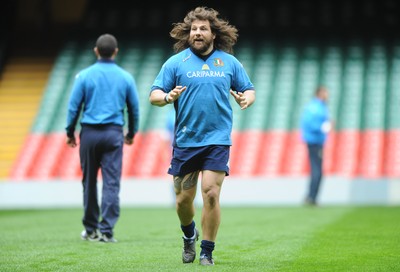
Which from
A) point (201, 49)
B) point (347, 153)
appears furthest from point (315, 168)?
point (201, 49)

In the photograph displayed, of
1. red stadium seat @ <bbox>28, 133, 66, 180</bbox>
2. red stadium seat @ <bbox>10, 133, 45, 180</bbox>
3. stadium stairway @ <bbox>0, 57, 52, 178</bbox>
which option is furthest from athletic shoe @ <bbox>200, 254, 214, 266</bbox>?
stadium stairway @ <bbox>0, 57, 52, 178</bbox>

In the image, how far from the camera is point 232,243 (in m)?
10.5

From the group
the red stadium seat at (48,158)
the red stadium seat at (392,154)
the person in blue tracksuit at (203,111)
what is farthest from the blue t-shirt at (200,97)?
the red stadium seat at (48,158)

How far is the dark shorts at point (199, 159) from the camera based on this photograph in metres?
8.27

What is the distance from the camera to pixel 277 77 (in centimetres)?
2622

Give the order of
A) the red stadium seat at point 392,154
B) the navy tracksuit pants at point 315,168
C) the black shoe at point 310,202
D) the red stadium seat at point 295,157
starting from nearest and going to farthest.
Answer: the navy tracksuit pants at point 315,168 < the black shoe at point 310,202 < the red stadium seat at point 392,154 < the red stadium seat at point 295,157

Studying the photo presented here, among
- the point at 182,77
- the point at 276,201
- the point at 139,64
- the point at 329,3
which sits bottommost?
the point at 276,201

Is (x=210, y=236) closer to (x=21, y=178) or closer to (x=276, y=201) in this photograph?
(x=276, y=201)

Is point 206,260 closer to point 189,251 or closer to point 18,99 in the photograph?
point 189,251

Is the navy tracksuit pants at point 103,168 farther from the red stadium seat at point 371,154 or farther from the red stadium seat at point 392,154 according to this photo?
the red stadium seat at point 371,154

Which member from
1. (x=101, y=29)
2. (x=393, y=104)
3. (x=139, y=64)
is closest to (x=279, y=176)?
(x=393, y=104)

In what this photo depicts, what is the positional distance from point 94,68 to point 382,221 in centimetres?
486

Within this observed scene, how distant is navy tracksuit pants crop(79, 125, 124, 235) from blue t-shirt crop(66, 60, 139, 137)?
12cm

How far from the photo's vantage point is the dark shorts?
827cm
